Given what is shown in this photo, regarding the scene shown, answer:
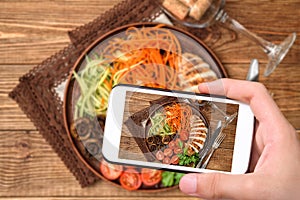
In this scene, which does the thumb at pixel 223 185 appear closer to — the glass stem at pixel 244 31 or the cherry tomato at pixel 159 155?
the cherry tomato at pixel 159 155

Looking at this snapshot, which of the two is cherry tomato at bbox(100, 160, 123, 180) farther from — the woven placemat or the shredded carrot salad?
the shredded carrot salad

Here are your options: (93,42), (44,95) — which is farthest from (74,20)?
(44,95)

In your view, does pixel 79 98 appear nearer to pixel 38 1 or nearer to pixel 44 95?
pixel 44 95

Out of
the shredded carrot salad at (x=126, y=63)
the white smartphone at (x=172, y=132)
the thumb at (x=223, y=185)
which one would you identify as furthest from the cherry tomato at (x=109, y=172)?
the thumb at (x=223, y=185)

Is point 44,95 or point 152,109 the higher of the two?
point 44,95

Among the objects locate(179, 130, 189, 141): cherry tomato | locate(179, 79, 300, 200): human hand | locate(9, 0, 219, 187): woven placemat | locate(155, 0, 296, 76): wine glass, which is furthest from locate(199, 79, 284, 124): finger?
locate(9, 0, 219, 187): woven placemat

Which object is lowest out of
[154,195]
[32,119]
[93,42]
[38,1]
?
[154,195]

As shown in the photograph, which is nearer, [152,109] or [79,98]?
[152,109]
